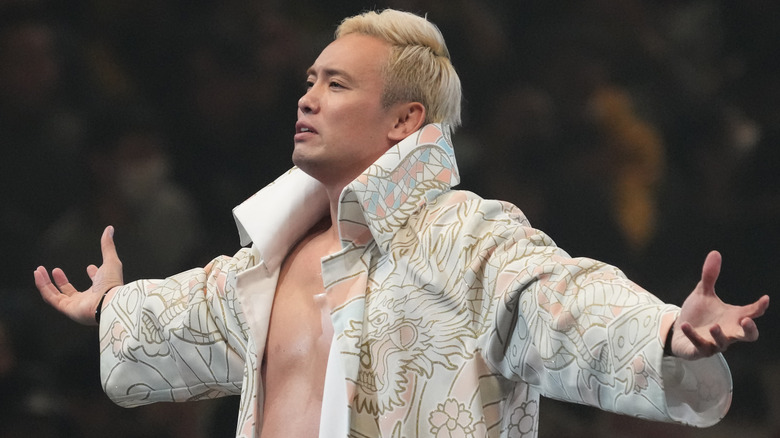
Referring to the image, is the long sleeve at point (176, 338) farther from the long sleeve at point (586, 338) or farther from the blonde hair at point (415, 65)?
the long sleeve at point (586, 338)

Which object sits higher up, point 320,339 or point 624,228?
point 624,228

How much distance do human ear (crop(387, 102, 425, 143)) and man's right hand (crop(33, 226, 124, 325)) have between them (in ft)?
1.83

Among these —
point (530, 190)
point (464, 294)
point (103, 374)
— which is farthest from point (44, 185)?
point (464, 294)

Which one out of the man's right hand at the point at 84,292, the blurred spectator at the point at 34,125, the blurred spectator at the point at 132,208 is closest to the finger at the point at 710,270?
the man's right hand at the point at 84,292

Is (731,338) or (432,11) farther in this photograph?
(432,11)

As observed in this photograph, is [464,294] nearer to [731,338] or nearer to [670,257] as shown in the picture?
[731,338]

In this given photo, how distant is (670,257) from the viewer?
260cm

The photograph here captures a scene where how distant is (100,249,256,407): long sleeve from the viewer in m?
1.83

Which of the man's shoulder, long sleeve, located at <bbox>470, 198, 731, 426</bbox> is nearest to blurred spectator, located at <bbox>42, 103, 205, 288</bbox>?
the man's shoulder

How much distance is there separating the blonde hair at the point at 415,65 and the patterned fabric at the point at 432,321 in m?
0.11

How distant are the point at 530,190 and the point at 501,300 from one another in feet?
3.96

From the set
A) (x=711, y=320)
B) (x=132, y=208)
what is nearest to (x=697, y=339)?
(x=711, y=320)

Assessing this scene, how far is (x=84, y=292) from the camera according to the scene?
200 centimetres

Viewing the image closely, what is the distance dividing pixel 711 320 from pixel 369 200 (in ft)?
1.98
